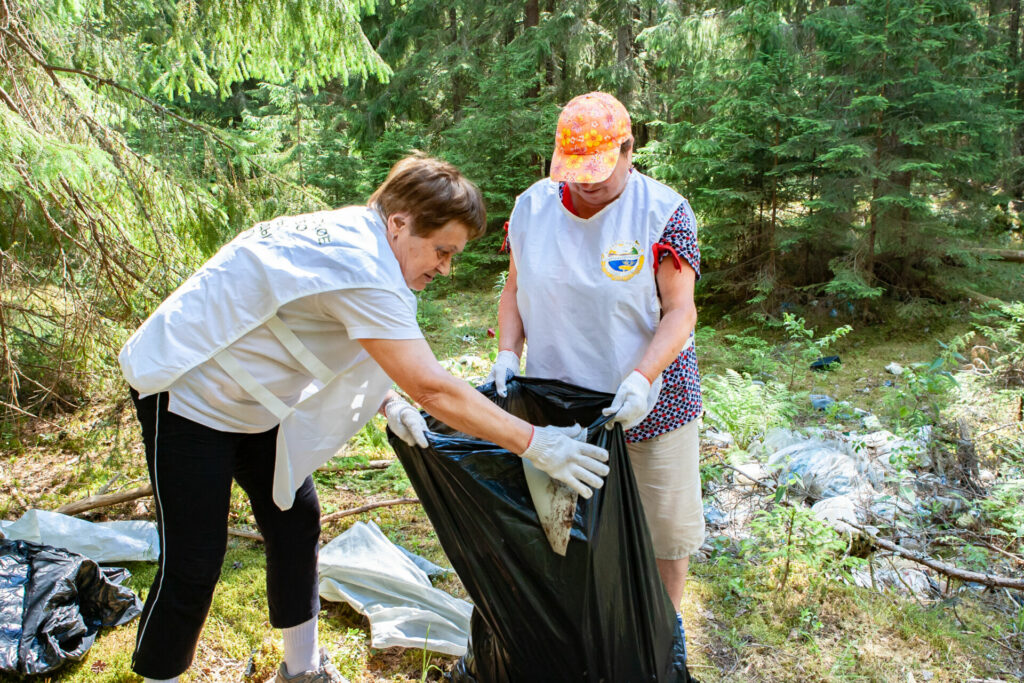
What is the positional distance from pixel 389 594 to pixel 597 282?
1.34 metres

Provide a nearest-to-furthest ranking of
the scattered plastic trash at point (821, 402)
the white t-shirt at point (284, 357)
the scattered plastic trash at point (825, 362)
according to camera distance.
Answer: the white t-shirt at point (284, 357), the scattered plastic trash at point (821, 402), the scattered plastic trash at point (825, 362)

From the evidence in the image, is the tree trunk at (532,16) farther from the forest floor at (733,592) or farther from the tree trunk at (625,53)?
the forest floor at (733,592)

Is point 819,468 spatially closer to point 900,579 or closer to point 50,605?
point 900,579

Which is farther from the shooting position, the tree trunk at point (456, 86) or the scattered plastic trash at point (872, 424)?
the tree trunk at point (456, 86)

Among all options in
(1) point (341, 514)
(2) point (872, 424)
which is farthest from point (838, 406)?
(1) point (341, 514)

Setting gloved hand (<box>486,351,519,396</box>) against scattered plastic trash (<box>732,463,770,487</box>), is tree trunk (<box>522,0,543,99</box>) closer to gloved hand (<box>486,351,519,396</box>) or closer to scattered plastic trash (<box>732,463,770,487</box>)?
scattered plastic trash (<box>732,463,770,487</box>)

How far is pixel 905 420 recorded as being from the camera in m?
4.02

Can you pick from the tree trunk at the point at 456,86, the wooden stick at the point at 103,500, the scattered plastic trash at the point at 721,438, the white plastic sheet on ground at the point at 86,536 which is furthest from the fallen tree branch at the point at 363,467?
the tree trunk at the point at 456,86

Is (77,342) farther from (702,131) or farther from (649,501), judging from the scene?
(702,131)

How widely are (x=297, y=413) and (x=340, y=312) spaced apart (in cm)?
34

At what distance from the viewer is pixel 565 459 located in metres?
1.43

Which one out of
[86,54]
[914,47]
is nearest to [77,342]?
[86,54]

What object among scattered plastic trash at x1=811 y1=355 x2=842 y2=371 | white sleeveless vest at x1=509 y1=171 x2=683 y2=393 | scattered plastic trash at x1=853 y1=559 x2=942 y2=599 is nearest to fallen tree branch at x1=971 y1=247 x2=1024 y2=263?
scattered plastic trash at x1=811 y1=355 x2=842 y2=371

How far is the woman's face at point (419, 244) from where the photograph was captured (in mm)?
1526
